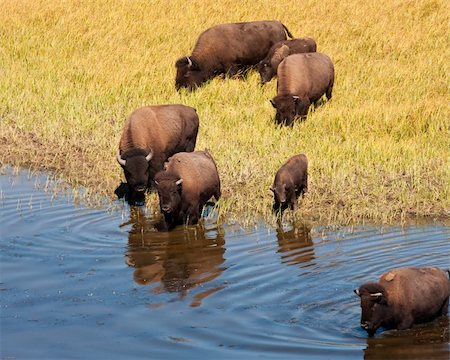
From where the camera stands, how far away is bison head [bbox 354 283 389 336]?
9.09m

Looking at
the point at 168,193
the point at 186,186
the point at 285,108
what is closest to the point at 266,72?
the point at 285,108

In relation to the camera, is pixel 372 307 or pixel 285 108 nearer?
pixel 372 307

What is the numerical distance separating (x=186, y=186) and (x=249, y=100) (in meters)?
7.51

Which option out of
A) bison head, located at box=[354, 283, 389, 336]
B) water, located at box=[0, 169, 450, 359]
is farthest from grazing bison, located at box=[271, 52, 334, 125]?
bison head, located at box=[354, 283, 389, 336]

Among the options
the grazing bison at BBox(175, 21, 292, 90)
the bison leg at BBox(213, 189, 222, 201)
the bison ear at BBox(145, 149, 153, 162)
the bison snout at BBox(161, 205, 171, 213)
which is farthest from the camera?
the grazing bison at BBox(175, 21, 292, 90)

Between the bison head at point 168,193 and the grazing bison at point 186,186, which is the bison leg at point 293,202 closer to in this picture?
the grazing bison at point 186,186

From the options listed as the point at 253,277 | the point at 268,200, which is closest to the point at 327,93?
the point at 268,200

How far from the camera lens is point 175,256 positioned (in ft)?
39.9

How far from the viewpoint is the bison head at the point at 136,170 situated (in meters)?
14.7

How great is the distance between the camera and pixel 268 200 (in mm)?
14531

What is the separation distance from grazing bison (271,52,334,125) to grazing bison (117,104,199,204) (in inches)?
103

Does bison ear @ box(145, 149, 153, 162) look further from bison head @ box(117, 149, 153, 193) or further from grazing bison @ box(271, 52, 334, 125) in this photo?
grazing bison @ box(271, 52, 334, 125)

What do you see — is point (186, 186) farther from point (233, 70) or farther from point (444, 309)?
point (233, 70)

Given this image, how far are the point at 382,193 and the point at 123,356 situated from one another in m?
7.07
